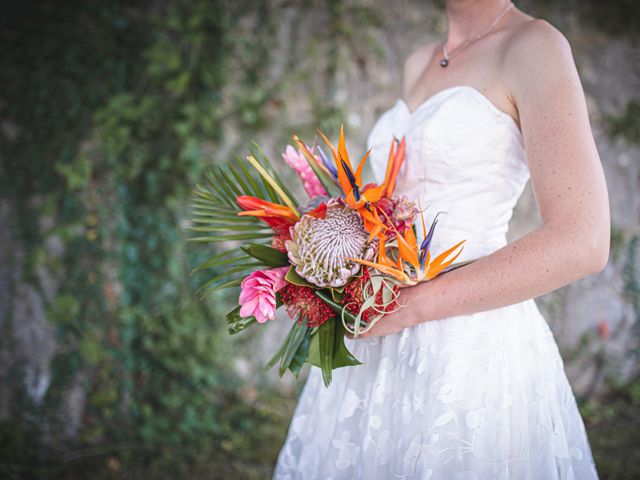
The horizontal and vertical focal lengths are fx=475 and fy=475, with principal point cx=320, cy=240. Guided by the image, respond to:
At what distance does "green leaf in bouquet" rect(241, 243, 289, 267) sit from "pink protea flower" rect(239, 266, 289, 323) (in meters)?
0.07

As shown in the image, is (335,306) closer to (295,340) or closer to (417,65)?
(295,340)

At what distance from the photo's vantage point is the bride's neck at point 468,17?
56.9 inches

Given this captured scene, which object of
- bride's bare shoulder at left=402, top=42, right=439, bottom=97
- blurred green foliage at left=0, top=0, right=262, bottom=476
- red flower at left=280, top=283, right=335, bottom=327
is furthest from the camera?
blurred green foliage at left=0, top=0, right=262, bottom=476

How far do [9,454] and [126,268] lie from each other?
1.29m

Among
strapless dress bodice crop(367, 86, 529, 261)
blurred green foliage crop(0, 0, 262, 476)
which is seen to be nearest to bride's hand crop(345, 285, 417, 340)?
strapless dress bodice crop(367, 86, 529, 261)

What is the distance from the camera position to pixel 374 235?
1.12m

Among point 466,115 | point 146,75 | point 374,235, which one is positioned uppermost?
point 146,75

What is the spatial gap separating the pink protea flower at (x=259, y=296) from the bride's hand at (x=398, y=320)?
0.84 feet

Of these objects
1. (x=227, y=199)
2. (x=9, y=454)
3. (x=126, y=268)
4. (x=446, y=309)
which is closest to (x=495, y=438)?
(x=446, y=309)

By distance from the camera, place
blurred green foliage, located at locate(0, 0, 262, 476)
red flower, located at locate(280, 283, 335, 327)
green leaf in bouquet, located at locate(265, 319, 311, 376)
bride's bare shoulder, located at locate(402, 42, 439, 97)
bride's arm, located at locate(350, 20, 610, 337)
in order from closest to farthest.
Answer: bride's arm, located at locate(350, 20, 610, 337)
red flower, located at locate(280, 283, 335, 327)
green leaf in bouquet, located at locate(265, 319, 311, 376)
bride's bare shoulder, located at locate(402, 42, 439, 97)
blurred green foliage, located at locate(0, 0, 262, 476)

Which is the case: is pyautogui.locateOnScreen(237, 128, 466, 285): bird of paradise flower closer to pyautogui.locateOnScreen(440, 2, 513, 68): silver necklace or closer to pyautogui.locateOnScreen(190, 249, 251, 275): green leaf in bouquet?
pyautogui.locateOnScreen(190, 249, 251, 275): green leaf in bouquet

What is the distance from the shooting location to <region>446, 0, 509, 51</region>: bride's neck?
1446 mm

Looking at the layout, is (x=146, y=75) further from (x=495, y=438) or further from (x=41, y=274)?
(x=495, y=438)

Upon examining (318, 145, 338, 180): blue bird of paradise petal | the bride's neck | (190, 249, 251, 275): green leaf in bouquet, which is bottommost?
(190, 249, 251, 275): green leaf in bouquet
